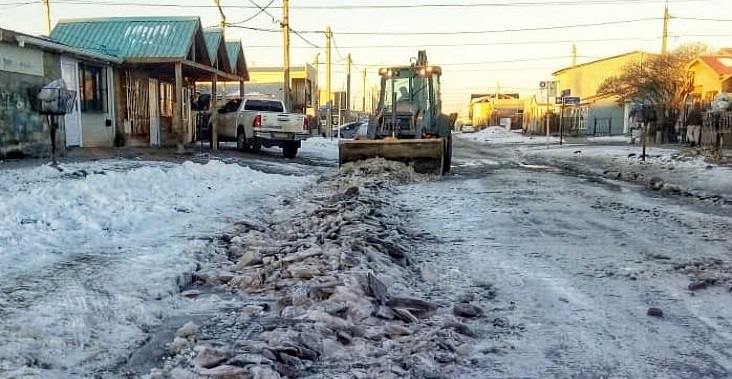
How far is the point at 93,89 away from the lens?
19969 millimetres

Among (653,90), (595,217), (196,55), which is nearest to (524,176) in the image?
(595,217)

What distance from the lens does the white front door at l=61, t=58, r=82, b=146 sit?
59.4ft

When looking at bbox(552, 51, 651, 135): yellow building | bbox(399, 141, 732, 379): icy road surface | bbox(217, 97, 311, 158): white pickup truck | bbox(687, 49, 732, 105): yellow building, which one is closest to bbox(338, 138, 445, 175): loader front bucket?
bbox(399, 141, 732, 379): icy road surface

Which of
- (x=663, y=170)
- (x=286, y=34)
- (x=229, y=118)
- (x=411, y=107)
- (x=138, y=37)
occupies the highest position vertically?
(x=286, y=34)

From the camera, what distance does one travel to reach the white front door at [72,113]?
1809 centimetres

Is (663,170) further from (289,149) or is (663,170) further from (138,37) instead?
(138,37)

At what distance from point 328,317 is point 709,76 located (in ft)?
125

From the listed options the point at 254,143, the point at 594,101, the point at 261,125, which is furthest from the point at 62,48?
the point at 594,101

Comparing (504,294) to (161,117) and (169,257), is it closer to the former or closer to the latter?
(169,257)

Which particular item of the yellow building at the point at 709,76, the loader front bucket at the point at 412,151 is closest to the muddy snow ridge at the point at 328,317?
the loader front bucket at the point at 412,151

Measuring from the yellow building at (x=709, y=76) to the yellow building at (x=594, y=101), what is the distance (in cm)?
1014

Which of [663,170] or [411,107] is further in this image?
[663,170]

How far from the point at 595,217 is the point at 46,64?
14.6 metres

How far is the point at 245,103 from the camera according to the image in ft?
77.8
